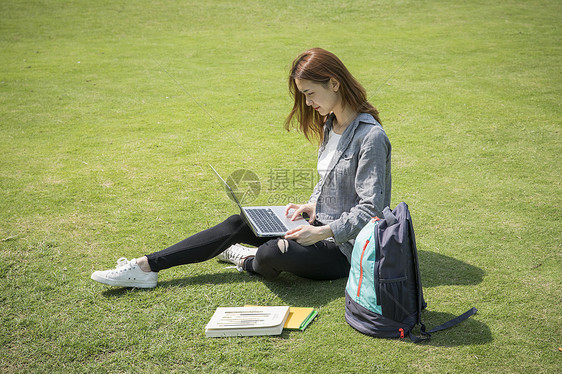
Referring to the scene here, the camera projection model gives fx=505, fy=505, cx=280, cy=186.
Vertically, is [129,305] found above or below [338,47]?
below

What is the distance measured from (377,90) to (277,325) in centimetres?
675

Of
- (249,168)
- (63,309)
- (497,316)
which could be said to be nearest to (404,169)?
(249,168)

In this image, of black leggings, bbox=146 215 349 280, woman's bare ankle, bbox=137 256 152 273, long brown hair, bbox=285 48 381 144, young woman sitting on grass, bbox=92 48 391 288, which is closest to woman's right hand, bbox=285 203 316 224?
young woman sitting on grass, bbox=92 48 391 288

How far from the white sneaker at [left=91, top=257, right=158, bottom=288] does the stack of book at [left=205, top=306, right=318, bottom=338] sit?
62 cm

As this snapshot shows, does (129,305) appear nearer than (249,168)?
Yes

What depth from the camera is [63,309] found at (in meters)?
3.38

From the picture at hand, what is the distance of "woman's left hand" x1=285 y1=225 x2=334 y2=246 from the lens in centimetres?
326

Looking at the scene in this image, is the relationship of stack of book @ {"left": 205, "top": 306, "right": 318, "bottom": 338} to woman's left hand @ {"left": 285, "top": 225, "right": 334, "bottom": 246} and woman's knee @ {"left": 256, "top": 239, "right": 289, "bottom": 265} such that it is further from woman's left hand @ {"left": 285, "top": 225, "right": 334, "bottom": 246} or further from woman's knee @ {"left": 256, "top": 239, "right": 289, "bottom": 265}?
woman's left hand @ {"left": 285, "top": 225, "right": 334, "bottom": 246}

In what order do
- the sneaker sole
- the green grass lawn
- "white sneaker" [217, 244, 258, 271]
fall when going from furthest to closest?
"white sneaker" [217, 244, 258, 271]
the sneaker sole
the green grass lawn

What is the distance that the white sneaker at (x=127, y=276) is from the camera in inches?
138

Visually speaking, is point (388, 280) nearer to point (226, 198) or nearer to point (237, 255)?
point (237, 255)

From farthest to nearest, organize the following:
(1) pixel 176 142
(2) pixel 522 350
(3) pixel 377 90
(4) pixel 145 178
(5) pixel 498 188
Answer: (3) pixel 377 90 < (1) pixel 176 142 < (4) pixel 145 178 < (5) pixel 498 188 < (2) pixel 522 350

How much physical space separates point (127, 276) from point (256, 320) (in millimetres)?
1019

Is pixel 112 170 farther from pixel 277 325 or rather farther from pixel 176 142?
pixel 277 325
